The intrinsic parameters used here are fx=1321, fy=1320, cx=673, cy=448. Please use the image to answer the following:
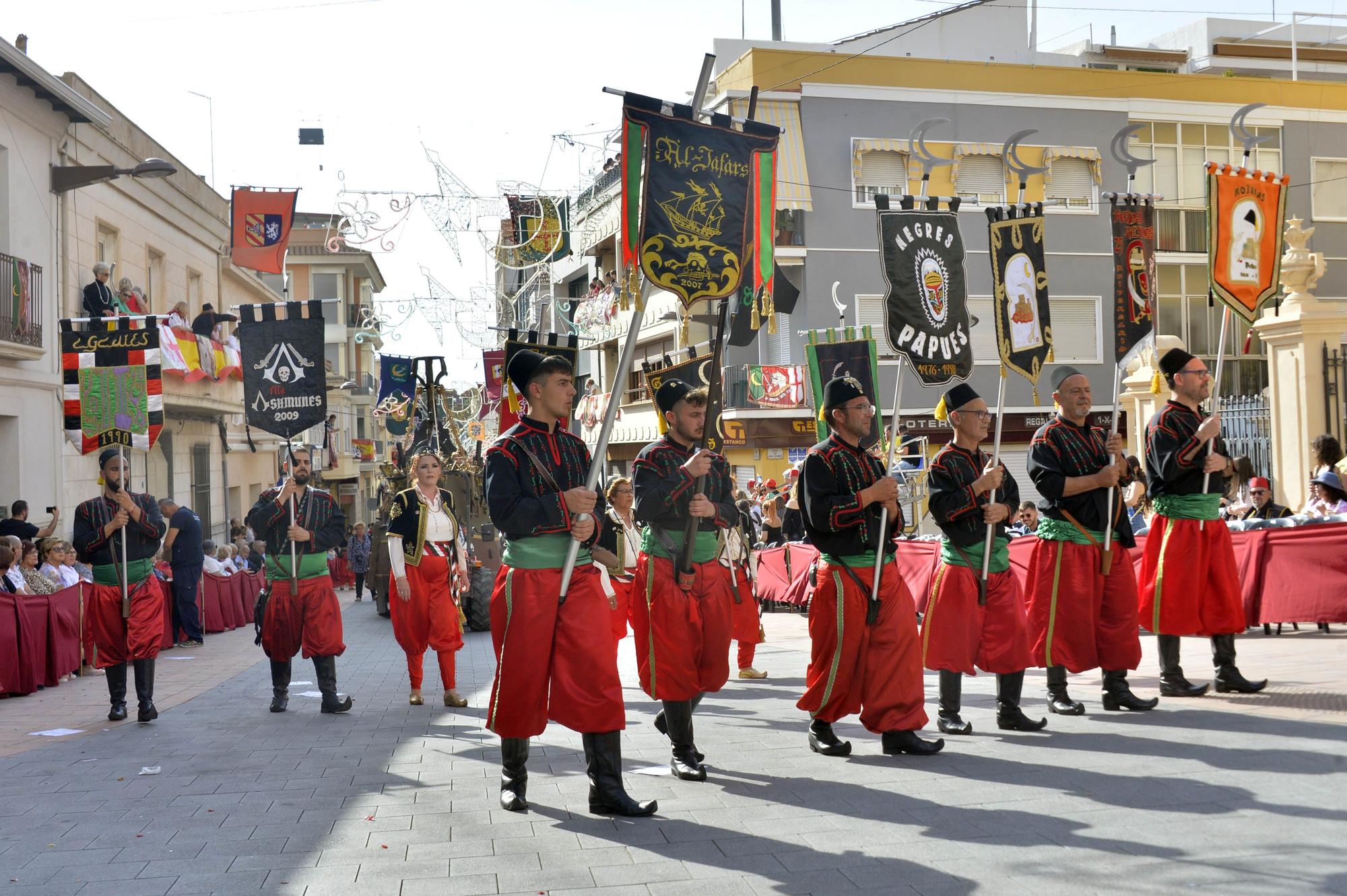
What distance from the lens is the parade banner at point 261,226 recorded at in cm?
2356

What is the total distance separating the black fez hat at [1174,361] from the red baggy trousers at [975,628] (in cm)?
191

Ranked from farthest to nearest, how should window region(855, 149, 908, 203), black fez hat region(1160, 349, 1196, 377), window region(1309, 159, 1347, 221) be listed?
1. window region(1309, 159, 1347, 221)
2. window region(855, 149, 908, 203)
3. black fez hat region(1160, 349, 1196, 377)

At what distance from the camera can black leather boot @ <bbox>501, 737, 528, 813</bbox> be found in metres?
5.83

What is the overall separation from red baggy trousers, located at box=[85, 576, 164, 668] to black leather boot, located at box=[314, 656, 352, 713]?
1.14 meters

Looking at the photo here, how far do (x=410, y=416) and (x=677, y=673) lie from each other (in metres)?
20.2

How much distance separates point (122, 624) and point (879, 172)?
898 inches

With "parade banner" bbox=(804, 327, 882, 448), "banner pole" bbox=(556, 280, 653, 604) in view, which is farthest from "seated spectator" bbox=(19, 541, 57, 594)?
"banner pole" bbox=(556, 280, 653, 604)

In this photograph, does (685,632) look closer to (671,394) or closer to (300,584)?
(671,394)

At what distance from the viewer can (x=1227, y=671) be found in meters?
7.83

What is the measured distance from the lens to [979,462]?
Result: 24.2ft

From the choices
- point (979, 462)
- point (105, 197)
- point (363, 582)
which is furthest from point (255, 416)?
point (363, 582)

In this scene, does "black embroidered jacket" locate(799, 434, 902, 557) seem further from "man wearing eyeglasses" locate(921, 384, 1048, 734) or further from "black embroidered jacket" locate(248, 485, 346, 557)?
"black embroidered jacket" locate(248, 485, 346, 557)

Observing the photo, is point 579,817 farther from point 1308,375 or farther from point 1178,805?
point 1308,375

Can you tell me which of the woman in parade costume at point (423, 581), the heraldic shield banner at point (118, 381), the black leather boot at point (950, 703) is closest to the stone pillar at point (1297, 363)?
the black leather boot at point (950, 703)
